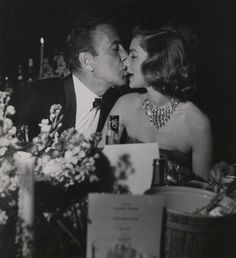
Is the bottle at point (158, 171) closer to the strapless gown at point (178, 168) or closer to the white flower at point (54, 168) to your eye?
the strapless gown at point (178, 168)

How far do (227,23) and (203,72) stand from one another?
0.38 meters

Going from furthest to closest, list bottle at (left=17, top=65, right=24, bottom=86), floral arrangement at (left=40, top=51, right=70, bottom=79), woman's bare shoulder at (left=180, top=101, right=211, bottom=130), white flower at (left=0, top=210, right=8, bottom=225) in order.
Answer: bottle at (left=17, top=65, right=24, bottom=86) < floral arrangement at (left=40, top=51, right=70, bottom=79) < woman's bare shoulder at (left=180, top=101, right=211, bottom=130) < white flower at (left=0, top=210, right=8, bottom=225)

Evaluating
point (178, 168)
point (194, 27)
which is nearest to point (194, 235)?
point (178, 168)

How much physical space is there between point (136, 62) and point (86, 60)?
11.4 inches

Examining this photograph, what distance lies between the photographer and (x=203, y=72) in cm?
251

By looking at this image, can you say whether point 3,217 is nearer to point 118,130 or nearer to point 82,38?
point 118,130

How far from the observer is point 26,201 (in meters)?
0.78

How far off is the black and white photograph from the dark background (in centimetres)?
1

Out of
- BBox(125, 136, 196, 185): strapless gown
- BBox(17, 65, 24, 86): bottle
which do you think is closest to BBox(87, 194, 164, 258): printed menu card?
BBox(125, 136, 196, 185): strapless gown

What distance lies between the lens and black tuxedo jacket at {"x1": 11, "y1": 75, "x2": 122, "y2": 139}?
1.87 metres

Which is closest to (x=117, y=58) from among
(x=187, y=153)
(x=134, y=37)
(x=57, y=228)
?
(x=134, y=37)

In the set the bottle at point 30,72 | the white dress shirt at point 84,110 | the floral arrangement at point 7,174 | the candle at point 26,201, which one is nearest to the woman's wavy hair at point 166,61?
the white dress shirt at point 84,110

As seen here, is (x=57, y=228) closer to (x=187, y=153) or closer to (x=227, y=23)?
(x=187, y=153)

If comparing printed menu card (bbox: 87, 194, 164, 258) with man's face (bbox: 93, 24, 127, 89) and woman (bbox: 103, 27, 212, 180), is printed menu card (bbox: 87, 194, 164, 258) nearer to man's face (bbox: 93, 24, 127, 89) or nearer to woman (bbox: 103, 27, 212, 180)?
woman (bbox: 103, 27, 212, 180)
